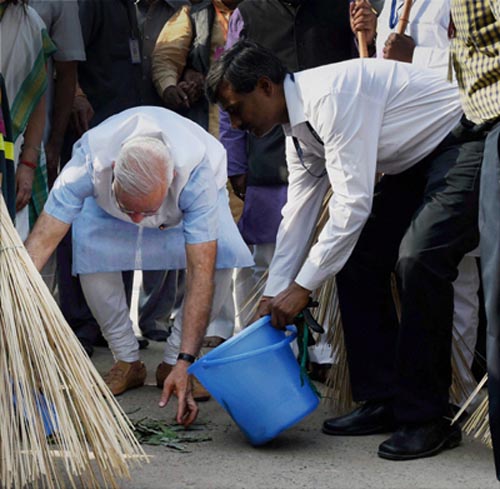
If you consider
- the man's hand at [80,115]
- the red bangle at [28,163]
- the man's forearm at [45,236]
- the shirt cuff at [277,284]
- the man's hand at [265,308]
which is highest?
the man's hand at [80,115]

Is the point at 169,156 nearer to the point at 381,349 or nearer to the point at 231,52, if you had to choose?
the point at 231,52

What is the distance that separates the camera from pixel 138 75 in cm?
507

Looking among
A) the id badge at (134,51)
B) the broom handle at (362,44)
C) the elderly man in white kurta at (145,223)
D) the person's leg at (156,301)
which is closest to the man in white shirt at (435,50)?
the broom handle at (362,44)

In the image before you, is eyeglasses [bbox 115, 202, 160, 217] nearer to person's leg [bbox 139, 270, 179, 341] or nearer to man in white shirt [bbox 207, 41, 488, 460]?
man in white shirt [bbox 207, 41, 488, 460]

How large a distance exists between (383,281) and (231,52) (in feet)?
2.80

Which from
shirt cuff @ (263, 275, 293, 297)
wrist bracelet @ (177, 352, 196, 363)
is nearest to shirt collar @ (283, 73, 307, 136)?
shirt cuff @ (263, 275, 293, 297)

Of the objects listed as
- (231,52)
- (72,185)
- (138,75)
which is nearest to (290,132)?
(231,52)

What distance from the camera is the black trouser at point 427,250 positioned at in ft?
10.5

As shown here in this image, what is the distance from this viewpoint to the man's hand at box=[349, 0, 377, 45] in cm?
430

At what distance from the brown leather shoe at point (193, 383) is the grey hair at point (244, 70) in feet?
3.79

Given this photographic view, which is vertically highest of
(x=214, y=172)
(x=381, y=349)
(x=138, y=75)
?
(x=138, y=75)

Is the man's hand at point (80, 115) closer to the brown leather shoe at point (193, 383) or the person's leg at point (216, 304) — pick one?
the person's leg at point (216, 304)

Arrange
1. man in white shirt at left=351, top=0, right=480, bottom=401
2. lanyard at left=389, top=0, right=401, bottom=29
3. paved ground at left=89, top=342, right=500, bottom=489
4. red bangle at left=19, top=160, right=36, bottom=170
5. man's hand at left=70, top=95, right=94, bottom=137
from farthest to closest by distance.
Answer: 1. man's hand at left=70, top=95, right=94, bottom=137
2. red bangle at left=19, top=160, right=36, bottom=170
3. lanyard at left=389, top=0, right=401, bottom=29
4. man in white shirt at left=351, top=0, right=480, bottom=401
5. paved ground at left=89, top=342, right=500, bottom=489

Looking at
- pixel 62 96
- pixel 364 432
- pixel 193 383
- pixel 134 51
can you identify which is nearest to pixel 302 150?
pixel 364 432
